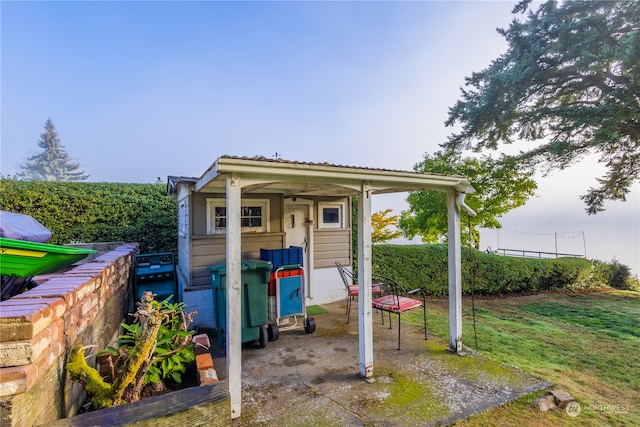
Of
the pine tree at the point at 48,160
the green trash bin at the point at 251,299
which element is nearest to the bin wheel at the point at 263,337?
the green trash bin at the point at 251,299

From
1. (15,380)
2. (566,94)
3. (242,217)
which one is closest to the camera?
(15,380)

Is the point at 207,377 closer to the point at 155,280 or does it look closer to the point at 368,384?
the point at 368,384

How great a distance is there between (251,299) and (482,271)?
761 centimetres

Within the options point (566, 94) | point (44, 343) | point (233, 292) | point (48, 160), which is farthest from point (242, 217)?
point (48, 160)

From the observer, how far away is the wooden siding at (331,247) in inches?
263

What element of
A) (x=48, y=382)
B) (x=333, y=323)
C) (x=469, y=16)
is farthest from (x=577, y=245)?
(x=48, y=382)

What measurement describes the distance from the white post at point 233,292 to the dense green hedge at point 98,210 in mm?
5179

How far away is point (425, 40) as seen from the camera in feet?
27.8

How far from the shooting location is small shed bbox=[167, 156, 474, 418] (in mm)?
2797

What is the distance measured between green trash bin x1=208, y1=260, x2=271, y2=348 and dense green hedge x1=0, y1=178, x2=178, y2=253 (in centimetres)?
376

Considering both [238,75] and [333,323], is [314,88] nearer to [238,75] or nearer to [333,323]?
[238,75]

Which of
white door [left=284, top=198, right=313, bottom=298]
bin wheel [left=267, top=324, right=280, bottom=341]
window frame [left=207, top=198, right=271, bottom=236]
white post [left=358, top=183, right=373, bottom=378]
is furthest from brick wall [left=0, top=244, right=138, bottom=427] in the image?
white door [left=284, top=198, right=313, bottom=298]

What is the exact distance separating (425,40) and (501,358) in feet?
26.8

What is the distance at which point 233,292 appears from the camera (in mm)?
2770
